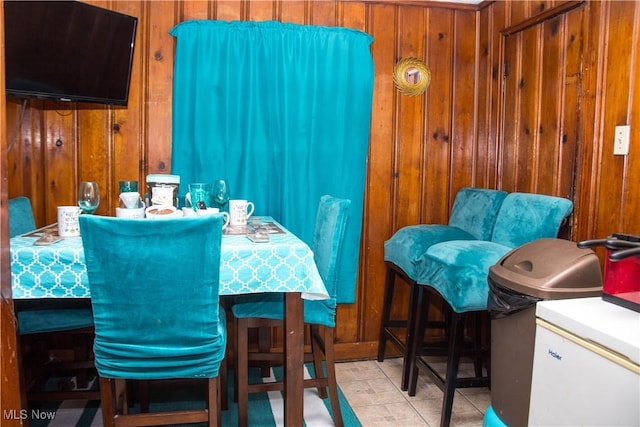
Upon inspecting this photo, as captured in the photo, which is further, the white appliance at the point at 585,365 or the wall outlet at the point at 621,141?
the wall outlet at the point at 621,141

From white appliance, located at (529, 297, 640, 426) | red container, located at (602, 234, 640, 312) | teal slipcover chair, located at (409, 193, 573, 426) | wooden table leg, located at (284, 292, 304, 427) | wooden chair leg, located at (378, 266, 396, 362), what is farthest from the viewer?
wooden chair leg, located at (378, 266, 396, 362)

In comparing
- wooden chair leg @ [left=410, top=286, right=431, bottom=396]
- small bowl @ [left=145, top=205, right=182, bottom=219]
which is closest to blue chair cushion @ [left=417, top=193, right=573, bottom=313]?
wooden chair leg @ [left=410, top=286, right=431, bottom=396]

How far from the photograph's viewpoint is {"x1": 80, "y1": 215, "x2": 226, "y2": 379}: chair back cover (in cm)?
155

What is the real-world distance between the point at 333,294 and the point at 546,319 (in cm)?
101

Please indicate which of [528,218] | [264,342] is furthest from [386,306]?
[528,218]

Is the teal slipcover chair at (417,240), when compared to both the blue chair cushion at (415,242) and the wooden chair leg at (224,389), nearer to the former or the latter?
the blue chair cushion at (415,242)

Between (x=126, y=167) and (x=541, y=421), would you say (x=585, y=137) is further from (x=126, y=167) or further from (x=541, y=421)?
(x=126, y=167)

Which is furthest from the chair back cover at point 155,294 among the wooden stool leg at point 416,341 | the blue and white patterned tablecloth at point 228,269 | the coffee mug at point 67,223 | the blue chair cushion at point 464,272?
the wooden stool leg at point 416,341

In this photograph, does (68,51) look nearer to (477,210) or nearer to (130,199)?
(130,199)

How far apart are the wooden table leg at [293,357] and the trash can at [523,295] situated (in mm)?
711

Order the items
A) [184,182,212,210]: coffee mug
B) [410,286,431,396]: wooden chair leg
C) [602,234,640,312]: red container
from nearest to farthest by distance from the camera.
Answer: [602,234,640,312]: red container → [184,182,212,210]: coffee mug → [410,286,431,396]: wooden chair leg

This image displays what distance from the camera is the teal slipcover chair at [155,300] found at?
5.08 ft

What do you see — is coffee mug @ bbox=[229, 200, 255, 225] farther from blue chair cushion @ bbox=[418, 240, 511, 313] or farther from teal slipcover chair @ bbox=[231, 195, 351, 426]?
blue chair cushion @ bbox=[418, 240, 511, 313]

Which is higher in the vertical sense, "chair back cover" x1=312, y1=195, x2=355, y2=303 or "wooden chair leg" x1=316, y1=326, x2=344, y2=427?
"chair back cover" x1=312, y1=195, x2=355, y2=303
